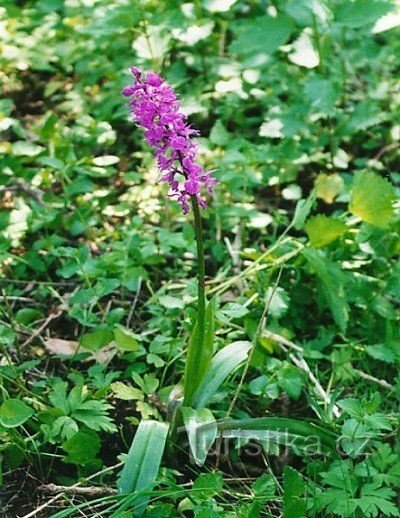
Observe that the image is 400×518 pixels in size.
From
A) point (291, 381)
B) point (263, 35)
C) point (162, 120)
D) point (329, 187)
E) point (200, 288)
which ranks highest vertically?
point (162, 120)

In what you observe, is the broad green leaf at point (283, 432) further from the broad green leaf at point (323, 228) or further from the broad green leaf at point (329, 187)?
the broad green leaf at point (329, 187)

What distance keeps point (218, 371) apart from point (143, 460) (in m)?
0.27

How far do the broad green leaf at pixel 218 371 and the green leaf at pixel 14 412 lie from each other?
1.19 ft

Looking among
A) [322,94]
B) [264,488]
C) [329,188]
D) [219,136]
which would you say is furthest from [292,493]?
[322,94]

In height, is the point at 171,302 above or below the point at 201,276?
below

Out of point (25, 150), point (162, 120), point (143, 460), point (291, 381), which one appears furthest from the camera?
point (25, 150)

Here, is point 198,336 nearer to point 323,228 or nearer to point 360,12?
point 323,228

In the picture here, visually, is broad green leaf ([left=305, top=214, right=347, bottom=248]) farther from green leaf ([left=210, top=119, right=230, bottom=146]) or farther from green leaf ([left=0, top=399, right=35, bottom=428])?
green leaf ([left=0, top=399, right=35, bottom=428])

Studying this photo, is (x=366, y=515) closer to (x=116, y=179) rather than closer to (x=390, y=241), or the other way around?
(x=390, y=241)

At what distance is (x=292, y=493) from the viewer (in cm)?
146

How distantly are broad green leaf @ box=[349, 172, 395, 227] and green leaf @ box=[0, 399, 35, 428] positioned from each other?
1.06 meters

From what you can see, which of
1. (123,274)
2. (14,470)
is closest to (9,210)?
(123,274)

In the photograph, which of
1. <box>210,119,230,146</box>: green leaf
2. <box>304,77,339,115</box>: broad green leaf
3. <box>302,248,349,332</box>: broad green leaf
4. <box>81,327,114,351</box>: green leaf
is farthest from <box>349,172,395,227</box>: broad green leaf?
<box>81,327,114,351</box>: green leaf

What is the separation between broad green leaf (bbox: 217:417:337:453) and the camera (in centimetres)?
158
